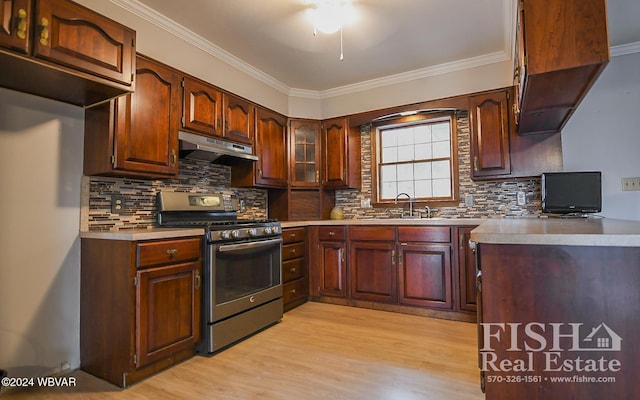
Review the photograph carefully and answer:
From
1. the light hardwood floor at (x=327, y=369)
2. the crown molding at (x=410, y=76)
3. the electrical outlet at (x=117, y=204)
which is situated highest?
the crown molding at (x=410, y=76)

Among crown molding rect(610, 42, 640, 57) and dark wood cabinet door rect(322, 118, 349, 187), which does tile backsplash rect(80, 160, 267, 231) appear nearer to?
dark wood cabinet door rect(322, 118, 349, 187)

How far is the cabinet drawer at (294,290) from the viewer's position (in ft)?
10.9

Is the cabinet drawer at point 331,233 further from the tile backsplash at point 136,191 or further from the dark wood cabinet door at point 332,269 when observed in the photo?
the tile backsplash at point 136,191

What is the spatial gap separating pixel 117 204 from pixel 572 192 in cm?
366

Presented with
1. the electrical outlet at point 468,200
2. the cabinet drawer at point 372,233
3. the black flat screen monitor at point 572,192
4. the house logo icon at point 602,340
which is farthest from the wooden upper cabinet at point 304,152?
the house logo icon at point 602,340

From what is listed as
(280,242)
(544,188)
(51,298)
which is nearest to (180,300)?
(51,298)

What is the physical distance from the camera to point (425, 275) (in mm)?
3176

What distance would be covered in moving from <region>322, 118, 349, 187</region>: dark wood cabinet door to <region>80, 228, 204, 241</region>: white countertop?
202 centimetres

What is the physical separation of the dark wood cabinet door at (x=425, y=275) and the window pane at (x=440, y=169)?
1009mm

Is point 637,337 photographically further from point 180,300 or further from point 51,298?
point 51,298

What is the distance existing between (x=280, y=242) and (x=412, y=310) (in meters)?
1.43

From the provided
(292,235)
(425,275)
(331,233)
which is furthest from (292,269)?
(425,275)

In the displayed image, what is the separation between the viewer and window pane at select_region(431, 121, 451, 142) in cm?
378

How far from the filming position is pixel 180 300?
2.20 metres
